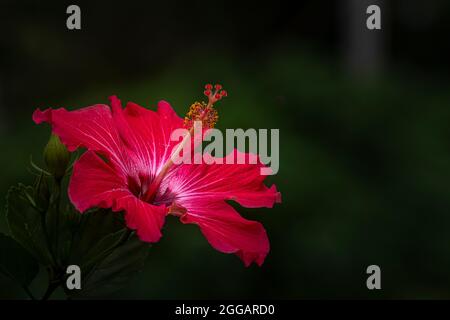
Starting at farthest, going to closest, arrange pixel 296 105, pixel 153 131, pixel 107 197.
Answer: pixel 296 105 → pixel 153 131 → pixel 107 197

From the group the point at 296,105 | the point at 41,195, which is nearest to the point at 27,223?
the point at 41,195

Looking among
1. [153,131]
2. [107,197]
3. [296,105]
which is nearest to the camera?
[107,197]

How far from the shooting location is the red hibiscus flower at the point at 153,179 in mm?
599

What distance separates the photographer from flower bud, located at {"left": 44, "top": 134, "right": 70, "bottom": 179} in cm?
65

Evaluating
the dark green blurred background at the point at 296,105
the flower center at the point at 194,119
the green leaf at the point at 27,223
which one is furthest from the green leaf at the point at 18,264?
the dark green blurred background at the point at 296,105

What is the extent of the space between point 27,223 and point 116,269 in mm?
93

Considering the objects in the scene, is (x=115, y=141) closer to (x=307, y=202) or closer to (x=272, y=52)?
(x=307, y=202)

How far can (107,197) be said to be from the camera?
604 millimetres

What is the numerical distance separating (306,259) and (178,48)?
1857mm

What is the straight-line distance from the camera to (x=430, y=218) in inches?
118

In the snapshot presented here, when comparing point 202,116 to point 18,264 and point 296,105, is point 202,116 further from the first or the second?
point 296,105

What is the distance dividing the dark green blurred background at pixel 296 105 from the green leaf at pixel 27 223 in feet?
4.55

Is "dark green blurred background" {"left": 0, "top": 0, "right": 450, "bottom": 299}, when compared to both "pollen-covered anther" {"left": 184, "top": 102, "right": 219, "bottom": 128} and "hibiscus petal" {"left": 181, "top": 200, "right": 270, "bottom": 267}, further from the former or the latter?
"hibiscus petal" {"left": 181, "top": 200, "right": 270, "bottom": 267}

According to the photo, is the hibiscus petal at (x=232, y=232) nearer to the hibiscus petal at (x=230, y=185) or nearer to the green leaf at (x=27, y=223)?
the hibiscus petal at (x=230, y=185)
